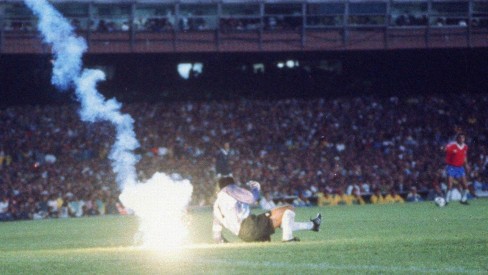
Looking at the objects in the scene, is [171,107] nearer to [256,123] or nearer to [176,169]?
[256,123]

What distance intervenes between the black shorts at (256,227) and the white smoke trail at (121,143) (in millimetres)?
1819

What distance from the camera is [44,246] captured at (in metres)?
19.7

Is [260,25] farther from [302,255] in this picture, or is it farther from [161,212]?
[302,255]

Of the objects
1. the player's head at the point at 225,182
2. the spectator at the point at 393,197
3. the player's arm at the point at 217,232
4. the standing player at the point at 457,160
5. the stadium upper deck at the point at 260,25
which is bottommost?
the spectator at the point at 393,197

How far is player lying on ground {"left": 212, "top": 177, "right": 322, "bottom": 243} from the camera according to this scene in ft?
52.2

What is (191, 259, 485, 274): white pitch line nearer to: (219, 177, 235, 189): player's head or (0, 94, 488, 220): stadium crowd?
(219, 177, 235, 189): player's head

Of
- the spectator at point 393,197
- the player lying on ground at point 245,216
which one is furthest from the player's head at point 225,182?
the spectator at point 393,197

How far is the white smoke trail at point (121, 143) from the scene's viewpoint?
1794cm

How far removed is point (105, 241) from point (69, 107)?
90.0 ft

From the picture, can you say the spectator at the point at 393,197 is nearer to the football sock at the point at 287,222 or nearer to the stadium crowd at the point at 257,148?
the stadium crowd at the point at 257,148

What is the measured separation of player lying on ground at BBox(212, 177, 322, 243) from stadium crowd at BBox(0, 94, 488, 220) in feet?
68.9

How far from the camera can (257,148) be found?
44656 millimetres

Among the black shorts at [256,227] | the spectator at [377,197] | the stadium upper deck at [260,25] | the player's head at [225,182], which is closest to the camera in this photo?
the black shorts at [256,227]

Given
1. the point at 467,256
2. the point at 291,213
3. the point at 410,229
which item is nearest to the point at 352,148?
the point at 410,229
